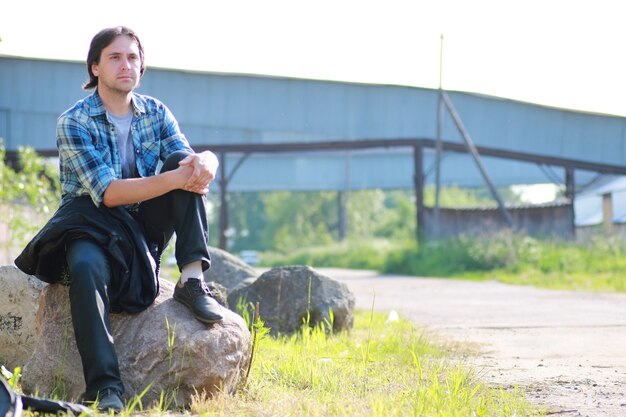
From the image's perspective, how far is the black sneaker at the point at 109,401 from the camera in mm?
3732

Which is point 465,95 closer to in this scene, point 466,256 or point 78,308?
point 466,256

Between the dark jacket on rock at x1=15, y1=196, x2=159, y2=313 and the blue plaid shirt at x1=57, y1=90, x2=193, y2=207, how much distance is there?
0.29ft

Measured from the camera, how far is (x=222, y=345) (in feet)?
13.9

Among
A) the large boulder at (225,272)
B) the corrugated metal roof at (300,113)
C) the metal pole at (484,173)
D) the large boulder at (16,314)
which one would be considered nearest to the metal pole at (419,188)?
the metal pole at (484,173)

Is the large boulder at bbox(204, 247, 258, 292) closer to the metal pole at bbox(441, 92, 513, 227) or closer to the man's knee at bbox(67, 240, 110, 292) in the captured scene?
the man's knee at bbox(67, 240, 110, 292)

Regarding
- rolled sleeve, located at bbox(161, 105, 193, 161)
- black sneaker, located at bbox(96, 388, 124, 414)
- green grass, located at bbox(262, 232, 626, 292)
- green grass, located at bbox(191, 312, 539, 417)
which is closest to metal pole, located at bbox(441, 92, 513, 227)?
green grass, located at bbox(262, 232, 626, 292)

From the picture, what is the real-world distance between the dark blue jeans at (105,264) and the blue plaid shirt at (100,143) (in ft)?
0.70

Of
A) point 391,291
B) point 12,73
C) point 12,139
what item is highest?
point 12,73

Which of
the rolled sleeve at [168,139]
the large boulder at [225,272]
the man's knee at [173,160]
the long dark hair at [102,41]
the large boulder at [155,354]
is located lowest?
the large boulder at [155,354]

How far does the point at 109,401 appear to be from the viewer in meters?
3.78

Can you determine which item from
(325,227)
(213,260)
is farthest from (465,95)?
(325,227)

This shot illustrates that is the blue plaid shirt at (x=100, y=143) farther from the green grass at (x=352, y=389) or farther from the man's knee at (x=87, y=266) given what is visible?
the green grass at (x=352, y=389)

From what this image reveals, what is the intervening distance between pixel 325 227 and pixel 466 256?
45.5 metres

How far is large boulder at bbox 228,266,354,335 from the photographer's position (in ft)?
24.0
